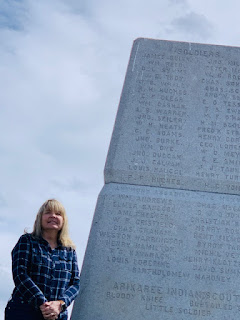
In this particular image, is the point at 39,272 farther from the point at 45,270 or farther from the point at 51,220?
the point at 51,220

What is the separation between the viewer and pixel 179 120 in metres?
6.38

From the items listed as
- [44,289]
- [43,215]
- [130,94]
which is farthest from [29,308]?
[130,94]

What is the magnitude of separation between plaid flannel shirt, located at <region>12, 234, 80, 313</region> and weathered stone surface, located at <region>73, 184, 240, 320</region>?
3.01 ft

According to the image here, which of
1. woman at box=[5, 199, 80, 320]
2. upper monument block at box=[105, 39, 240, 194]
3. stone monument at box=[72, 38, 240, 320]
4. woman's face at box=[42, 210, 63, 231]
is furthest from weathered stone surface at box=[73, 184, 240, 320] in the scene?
woman's face at box=[42, 210, 63, 231]

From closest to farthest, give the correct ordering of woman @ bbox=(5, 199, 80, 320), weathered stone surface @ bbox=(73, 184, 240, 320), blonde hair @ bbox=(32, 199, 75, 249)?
woman @ bbox=(5, 199, 80, 320) < blonde hair @ bbox=(32, 199, 75, 249) < weathered stone surface @ bbox=(73, 184, 240, 320)

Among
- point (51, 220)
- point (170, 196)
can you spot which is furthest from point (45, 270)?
point (170, 196)

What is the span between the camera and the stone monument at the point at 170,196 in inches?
217

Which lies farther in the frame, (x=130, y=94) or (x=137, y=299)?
(x=130, y=94)

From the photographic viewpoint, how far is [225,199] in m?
6.01

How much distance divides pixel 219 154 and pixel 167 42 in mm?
1716

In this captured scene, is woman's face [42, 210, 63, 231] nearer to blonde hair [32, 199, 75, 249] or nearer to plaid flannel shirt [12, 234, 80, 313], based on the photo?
blonde hair [32, 199, 75, 249]

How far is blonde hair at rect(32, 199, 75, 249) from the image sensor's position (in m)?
4.73

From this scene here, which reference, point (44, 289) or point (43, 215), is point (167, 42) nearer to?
point (43, 215)

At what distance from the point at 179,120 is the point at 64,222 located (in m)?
2.25
